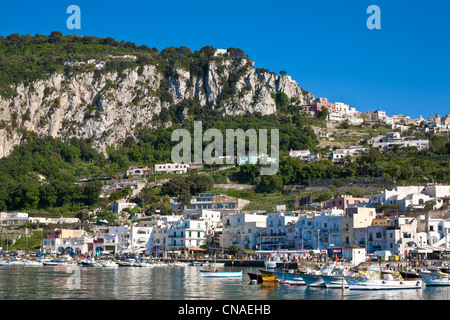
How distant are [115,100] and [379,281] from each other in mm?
102506

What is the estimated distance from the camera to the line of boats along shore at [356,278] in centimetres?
3553

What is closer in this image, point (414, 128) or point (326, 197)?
point (326, 197)

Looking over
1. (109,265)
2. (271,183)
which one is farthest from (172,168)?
(109,265)

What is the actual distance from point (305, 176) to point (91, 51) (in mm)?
84087

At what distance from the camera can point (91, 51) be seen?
158 m

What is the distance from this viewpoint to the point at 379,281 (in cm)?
3556

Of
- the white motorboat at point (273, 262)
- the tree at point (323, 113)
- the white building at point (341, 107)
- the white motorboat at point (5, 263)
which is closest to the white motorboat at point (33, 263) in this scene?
the white motorboat at point (5, 263)

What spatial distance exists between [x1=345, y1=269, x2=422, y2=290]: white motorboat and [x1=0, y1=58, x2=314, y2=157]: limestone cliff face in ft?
317

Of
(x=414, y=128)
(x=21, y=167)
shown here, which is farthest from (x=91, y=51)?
(x=414, y=128)

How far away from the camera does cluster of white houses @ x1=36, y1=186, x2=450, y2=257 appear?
56188 millimetres

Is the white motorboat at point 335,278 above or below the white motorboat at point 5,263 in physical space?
above

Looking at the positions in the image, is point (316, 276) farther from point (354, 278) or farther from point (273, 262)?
point (273, 262)

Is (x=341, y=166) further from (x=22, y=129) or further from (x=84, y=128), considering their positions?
(x=22, y=129)

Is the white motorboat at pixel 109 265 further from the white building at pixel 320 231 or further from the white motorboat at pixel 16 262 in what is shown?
the white building at pixel 320 231
